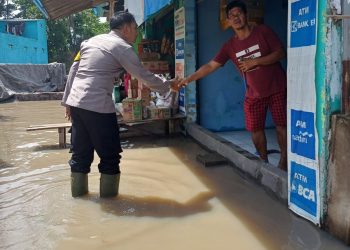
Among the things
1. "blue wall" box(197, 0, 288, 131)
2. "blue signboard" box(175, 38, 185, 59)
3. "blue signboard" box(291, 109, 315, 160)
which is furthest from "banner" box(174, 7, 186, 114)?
"blue signboard" box(291, 109, 315, 160)

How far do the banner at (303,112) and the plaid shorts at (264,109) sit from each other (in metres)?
0.81

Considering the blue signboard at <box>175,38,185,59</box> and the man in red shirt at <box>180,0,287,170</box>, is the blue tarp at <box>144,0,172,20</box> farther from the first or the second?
the man in red shirt at <box>180,0,287,170</box>

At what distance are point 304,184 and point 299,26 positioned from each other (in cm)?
124

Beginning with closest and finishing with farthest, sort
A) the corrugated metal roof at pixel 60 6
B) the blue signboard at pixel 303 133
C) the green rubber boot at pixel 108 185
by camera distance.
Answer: the blue signboard at pixel 303 133 → the green rubber boot at pixel 108 185 → the corrugated metal roof at pixel 60 6

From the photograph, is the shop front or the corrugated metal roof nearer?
the shop front

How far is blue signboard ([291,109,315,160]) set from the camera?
124 inches

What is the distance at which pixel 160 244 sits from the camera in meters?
3.08

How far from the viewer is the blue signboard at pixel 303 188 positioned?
3184 millimetres

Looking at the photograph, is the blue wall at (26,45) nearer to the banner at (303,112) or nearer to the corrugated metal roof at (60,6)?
the corrugated metal roof at (60,6)

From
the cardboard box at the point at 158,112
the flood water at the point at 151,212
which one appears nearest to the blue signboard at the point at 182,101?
the cardboard box at the point at 158,112

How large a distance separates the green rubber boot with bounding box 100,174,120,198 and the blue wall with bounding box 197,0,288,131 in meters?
3.24

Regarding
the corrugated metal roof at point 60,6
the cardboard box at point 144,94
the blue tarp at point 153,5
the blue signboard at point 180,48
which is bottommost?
the cardboard box at point 144,94

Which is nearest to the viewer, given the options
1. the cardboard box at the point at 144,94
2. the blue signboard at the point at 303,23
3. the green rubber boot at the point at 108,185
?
the blue signboard at the point at 303,23

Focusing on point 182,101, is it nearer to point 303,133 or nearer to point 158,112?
point 158,112
